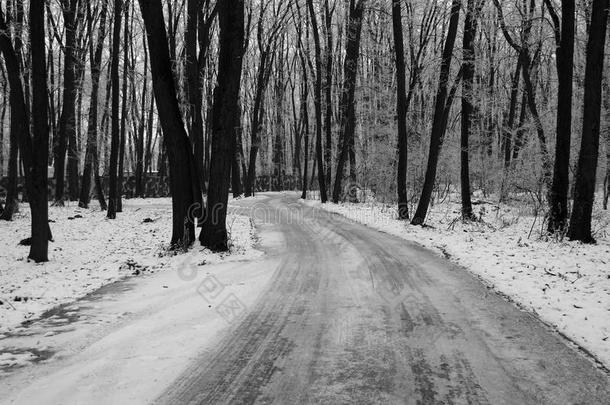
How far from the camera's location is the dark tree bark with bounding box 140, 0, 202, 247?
34.2 feet

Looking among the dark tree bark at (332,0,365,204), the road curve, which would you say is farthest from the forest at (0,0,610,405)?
the dark tree bark at (332,0,365,204)

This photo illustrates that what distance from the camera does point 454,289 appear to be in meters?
7.06

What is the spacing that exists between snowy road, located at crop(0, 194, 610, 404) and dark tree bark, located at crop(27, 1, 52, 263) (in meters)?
3.29

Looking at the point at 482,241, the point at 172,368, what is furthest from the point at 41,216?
the point at 482,241

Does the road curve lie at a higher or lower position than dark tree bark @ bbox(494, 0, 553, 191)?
lower

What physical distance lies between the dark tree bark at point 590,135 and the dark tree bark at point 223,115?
8.49 metres

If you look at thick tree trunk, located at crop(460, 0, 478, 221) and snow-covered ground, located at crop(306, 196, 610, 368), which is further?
thick tree trunk, located at crop(460, 0, 478, 221)

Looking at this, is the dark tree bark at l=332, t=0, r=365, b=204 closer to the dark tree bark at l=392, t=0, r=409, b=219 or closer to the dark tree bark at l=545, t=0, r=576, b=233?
the dark tree bark at l=392, t=0, r=409, b=219

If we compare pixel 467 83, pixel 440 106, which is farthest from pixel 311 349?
pixel 467 83

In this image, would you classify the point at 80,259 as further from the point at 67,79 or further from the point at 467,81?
the point at 67,79

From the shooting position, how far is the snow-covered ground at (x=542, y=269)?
5432 millimetres

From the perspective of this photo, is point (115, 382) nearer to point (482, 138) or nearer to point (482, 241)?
point (482, 241)

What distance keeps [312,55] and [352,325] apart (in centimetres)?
3040

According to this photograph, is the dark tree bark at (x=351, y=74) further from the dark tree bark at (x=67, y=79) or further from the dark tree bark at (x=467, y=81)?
the dark tree bark at (x=67, y=79)
